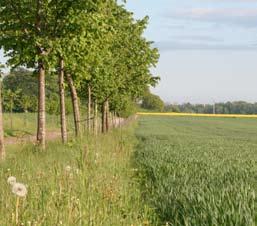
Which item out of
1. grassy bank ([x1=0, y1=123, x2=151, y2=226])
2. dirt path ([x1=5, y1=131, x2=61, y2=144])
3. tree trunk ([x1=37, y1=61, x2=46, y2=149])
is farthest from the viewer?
tree trunk ([x1=37, y1=61, x2=46, y2=149])

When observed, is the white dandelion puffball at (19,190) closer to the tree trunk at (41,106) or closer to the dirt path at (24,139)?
the dirt path at (24,139)

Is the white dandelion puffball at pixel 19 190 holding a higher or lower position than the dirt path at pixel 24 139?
higher

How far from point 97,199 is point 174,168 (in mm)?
7805

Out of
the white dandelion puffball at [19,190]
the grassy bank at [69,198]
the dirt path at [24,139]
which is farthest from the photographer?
the dirt path at [24,139]

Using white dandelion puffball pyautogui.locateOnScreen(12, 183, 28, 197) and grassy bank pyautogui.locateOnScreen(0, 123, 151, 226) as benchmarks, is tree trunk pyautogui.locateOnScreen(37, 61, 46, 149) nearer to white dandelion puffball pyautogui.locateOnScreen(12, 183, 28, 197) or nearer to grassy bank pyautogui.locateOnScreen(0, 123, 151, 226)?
grassy bank pyautogui.locateOnScreen(0, 123, 151, 226)

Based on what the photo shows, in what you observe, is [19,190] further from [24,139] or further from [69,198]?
[24,139]

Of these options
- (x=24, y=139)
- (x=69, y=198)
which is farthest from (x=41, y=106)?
(x=69, y=198)

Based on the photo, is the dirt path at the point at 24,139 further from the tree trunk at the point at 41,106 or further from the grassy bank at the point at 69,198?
the grassy bank at the point at 69,198

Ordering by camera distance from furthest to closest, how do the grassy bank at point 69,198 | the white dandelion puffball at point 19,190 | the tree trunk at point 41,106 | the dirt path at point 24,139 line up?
1. the tree trunk at point 41,106
2. the dirt path at point 24,139
3. the grassy bank at point 69,198
4. the white dandelion puffball at point 19,190

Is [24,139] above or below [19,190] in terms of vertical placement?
below

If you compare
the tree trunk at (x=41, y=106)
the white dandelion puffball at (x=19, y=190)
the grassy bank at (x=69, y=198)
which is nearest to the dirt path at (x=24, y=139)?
the tree trunk at (x=41, y=106)

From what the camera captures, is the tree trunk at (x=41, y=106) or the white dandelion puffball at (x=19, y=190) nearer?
the white dandelion puffball at (x=19, y=190)

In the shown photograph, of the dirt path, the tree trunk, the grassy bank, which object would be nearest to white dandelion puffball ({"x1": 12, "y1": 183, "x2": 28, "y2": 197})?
the grassy bank

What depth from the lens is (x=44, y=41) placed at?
1794 cm
